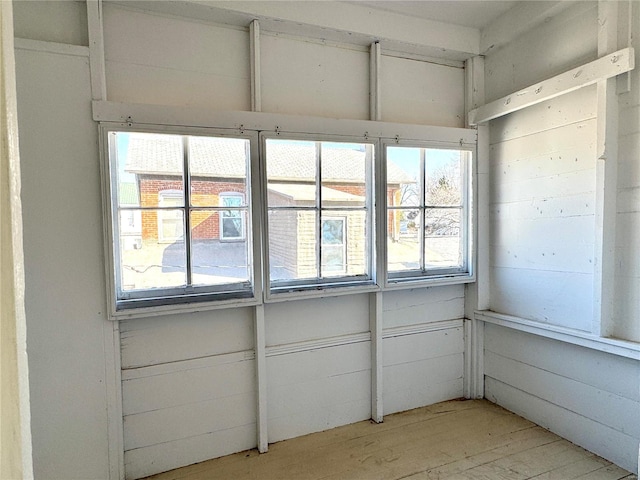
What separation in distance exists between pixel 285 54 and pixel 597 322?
2.31 m

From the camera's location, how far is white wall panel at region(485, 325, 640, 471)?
6.14 ft

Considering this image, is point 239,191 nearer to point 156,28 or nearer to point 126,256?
point 126,256

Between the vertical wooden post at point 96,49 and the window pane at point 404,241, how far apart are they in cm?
182

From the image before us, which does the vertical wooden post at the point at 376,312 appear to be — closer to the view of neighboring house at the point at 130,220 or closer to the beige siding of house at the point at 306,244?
the beige siding of house at the point at 306,244

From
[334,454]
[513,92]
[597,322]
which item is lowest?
[334,454]

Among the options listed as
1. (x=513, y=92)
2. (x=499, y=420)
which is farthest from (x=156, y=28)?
(x=499, y=420)

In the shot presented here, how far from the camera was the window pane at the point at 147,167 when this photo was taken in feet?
6.26

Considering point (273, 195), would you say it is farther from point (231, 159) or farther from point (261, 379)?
point (261, 379)

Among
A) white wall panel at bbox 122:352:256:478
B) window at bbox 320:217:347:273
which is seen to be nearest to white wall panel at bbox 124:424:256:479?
white wall panel at bbox 122:352:256:478

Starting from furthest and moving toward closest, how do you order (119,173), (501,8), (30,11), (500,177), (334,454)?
(500,177), (501,8), (334,454), (119,173), (30,11)

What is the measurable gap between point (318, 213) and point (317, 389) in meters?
1.14

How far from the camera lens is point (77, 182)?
70.7 inches

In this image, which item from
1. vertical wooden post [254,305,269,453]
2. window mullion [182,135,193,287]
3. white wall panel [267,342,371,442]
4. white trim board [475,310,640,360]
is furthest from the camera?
white wall panel [267,342,371,442]

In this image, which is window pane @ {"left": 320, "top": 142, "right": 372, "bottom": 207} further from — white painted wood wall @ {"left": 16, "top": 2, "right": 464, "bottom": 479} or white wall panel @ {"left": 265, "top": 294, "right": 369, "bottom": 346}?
white wall panel @ {"left": 265, "top": 294, "right": 369, "bottom": 346}
